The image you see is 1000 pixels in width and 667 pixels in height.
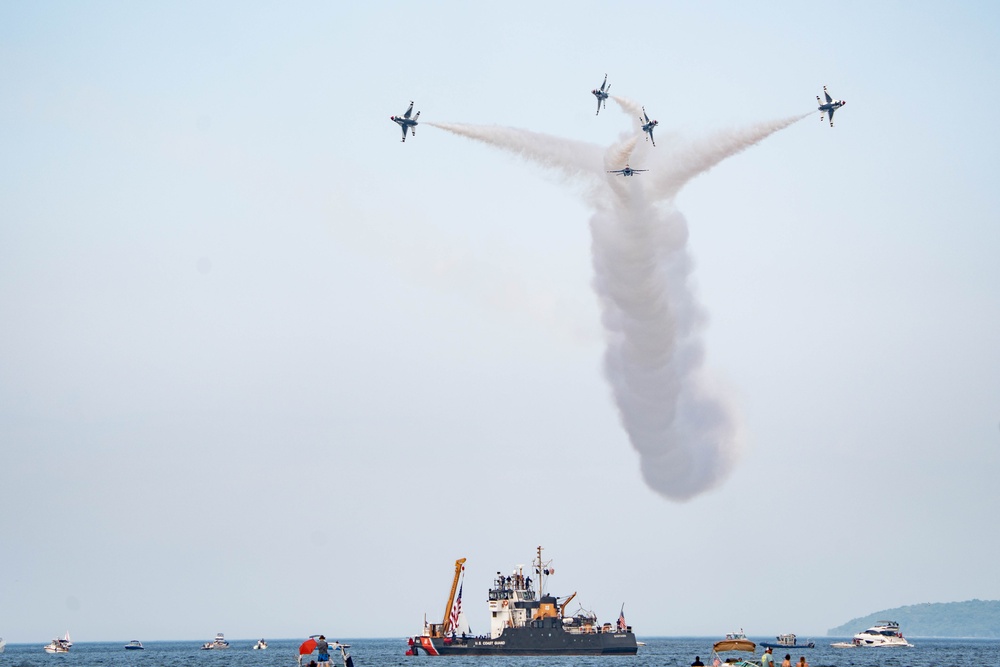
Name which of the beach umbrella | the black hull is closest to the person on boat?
the beach umbrella

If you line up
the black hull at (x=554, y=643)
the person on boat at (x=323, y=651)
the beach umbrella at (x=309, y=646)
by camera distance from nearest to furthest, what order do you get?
the person on boat at (x=323, y=651) < the beach umbrella at (x=309, y=646) < the black hull at (x=554, y=643)

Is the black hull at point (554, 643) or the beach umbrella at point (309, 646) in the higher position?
the black hull at point (554, 643)

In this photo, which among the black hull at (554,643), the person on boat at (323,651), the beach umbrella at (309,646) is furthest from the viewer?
the black hull at (554,643)

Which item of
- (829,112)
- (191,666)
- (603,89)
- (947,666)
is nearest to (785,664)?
(829,112)

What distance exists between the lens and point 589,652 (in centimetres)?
12925

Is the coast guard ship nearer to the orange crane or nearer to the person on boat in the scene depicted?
the orange crane

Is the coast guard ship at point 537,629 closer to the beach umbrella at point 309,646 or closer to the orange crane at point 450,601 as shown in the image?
the orange crane at point 450,601

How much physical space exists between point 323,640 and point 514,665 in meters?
55.5

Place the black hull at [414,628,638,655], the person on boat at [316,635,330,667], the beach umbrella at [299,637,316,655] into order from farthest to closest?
the black hull at [414,628,638,655] < the beach umbrella at [299,637,316,655] < the person on boat at [316,635,330,667]

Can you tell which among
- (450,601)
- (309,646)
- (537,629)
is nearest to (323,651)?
(309,646)

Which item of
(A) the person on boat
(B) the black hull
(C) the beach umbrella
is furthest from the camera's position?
(B) the black hull

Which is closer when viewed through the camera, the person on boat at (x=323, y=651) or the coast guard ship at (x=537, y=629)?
the person on boat at (x=323, y=651)

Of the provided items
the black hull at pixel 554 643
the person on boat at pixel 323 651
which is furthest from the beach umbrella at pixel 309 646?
the black hull at pixel 554 643

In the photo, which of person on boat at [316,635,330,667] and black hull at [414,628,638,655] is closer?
person on boat at [316,635,330,667]
